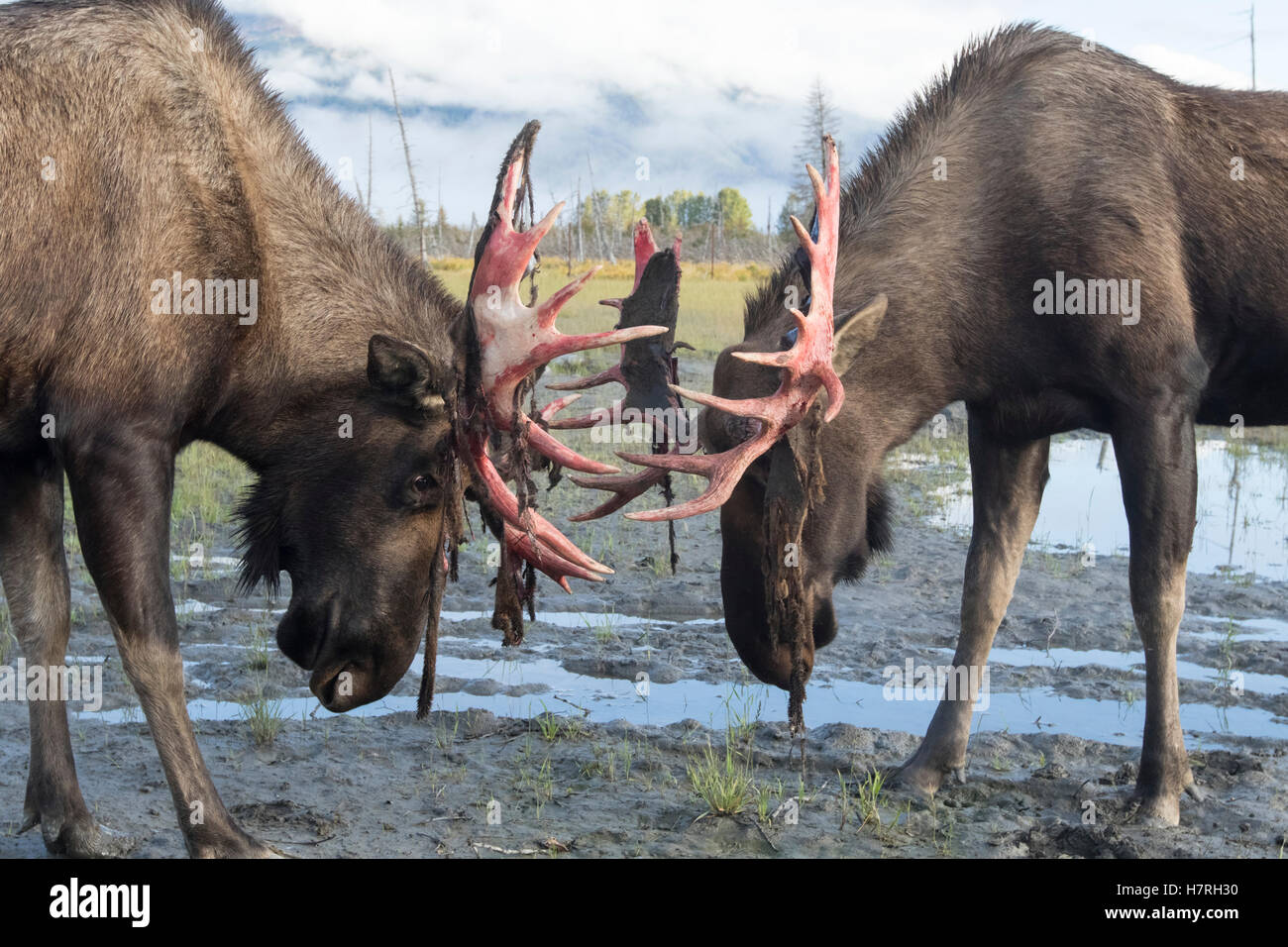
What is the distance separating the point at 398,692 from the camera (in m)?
6.41

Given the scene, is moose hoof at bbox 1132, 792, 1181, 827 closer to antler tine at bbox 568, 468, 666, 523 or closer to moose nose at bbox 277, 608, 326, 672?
antler tine at bbox 568, 468, 666, 523

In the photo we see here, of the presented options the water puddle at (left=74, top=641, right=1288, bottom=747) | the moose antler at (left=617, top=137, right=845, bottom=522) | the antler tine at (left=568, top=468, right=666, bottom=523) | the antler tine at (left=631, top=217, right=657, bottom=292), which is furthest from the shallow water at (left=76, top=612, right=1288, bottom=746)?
the antler tine at (left=631, top=217, right=657, bottom=292)

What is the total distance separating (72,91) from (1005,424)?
12.2 feet

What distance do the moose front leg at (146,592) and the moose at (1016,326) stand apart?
1.72 m

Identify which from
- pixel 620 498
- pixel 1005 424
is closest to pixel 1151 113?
pixel 1005 424

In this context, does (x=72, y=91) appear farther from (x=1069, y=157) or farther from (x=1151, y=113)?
(x=1151, y=113)

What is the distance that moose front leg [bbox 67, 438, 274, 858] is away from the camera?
4062mm

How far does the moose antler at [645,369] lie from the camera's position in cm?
475

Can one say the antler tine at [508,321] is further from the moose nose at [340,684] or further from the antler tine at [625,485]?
the moose nose at [340,684]

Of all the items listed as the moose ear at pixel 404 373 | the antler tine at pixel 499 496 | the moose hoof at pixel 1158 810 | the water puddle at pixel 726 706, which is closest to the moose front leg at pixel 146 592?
the moose ear at pixel 404 373

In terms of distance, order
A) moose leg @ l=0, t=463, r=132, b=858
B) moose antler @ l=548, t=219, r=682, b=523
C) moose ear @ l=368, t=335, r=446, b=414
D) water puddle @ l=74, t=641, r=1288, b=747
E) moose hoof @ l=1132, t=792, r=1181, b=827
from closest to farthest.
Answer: moose ear @ l=368, t=335, r=446, b=414, moose leg @ l=0, t=463, r=132, b=858, moose antler @ l=548, t=219, r=682, b=523, moose hoof @ l=1132, t=792, r=1181, b=827, water puddle @ l=74, t=641, r=1288, b=747

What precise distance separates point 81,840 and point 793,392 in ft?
9.74

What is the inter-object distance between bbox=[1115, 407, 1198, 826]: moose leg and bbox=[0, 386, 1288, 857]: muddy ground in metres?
0.15

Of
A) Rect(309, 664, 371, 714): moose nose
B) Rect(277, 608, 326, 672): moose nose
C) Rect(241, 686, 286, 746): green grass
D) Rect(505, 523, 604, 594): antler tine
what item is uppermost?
Rect(505, 523, 604, 594): antler tine
